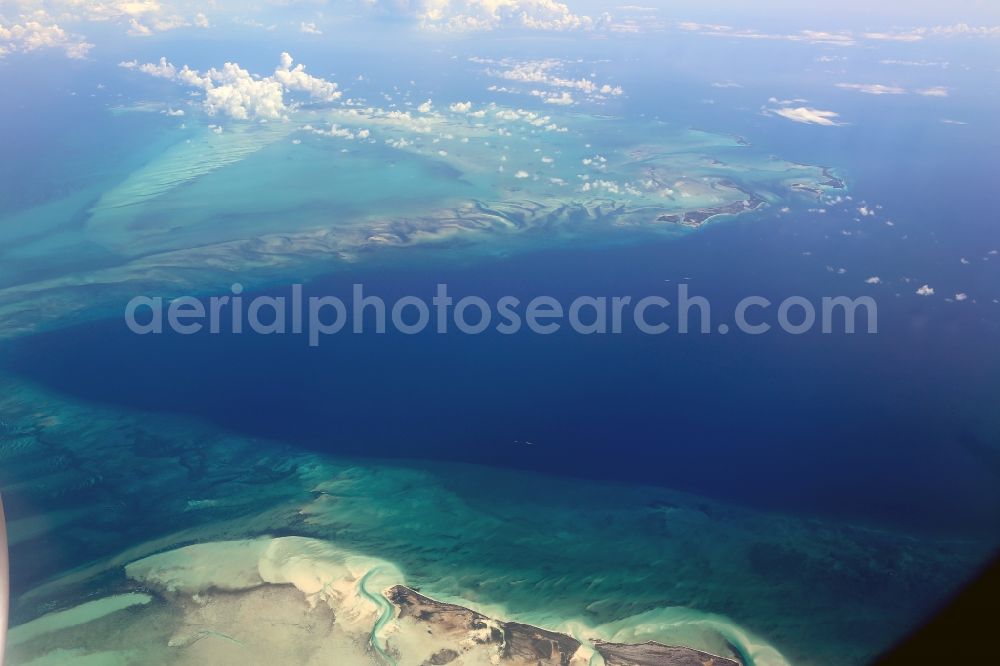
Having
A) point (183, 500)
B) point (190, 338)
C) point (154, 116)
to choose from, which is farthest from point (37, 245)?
point (154, 116)

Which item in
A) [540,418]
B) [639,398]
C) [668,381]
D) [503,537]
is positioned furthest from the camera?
[668,381]

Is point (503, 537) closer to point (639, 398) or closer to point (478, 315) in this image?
point (639, 398)

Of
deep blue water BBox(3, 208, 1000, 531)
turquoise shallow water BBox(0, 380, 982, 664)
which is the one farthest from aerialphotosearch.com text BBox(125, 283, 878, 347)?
turquoise shallow water BBox(0, 380, 982, 664)

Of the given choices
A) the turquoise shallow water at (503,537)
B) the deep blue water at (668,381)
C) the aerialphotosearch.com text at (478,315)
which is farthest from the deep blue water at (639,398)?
the turquoise shallow water at (503,537)

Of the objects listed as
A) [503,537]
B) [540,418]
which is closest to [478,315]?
[540,418]

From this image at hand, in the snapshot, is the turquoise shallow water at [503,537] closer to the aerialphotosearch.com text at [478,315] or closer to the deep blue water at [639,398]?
the deep blue water at [639,398]

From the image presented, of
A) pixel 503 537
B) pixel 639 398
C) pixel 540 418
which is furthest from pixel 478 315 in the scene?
pixel 503 537

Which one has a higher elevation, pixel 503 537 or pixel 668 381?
pixel 668 381

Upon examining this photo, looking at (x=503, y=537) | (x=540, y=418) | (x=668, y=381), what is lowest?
(x=503, y=537)

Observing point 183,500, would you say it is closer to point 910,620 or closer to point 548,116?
point 910,620

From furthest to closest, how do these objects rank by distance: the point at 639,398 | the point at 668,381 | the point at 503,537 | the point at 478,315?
the point at 478,315
the point at 668,381
the point at 639,398
the point at 503,537

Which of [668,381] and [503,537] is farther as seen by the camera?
[668,381]

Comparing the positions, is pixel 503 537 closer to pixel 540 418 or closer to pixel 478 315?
pixel 540 418
